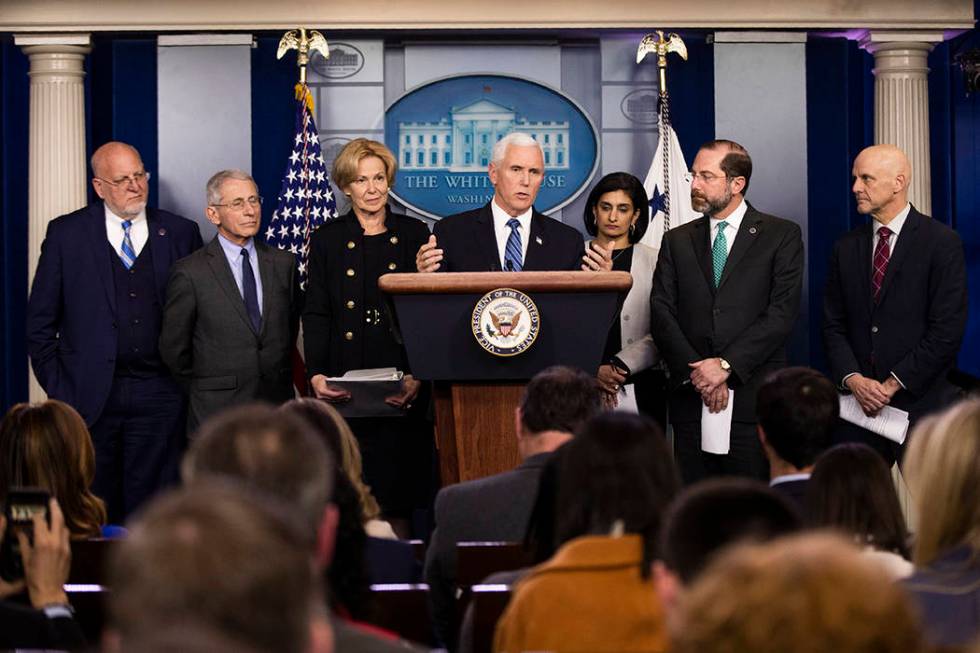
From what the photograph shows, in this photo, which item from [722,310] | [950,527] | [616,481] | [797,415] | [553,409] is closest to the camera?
[950,527]

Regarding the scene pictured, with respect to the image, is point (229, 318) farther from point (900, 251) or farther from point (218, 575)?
point (218, 575)

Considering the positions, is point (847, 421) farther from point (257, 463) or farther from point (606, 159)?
point (257, 463)

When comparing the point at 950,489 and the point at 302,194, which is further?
the point at 302,194

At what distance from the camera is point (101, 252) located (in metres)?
5.97

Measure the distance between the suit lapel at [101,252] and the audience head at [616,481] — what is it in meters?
3.81

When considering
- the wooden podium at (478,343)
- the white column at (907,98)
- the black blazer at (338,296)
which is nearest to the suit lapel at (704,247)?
the black blazer at (338,296)

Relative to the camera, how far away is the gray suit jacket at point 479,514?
11.1 ft

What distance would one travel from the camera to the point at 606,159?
7.36 m

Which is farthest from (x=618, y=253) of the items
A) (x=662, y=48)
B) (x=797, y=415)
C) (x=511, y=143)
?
(x=797, y=415)

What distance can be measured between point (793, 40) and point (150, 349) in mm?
3527

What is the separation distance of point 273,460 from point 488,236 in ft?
10.9

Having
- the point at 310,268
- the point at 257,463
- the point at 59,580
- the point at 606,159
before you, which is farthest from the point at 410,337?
the point at 606,159

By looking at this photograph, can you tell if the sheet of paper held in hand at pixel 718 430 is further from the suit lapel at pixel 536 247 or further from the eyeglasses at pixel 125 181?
the eyeglasses at pixel 125 181

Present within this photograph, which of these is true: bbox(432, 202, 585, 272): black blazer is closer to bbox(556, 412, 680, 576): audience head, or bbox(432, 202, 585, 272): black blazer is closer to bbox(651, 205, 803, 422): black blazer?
bbox(651, 205, 803, 422): black blazer
